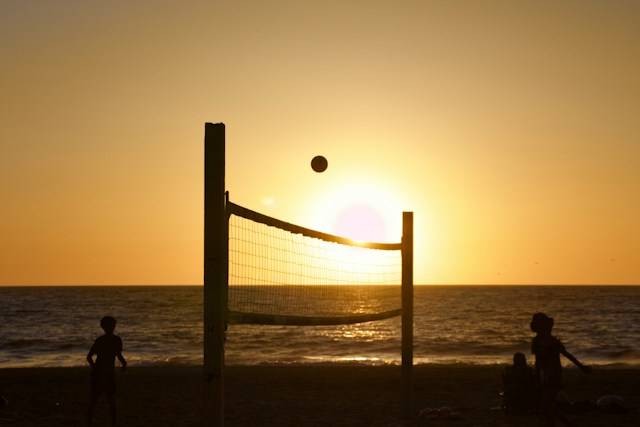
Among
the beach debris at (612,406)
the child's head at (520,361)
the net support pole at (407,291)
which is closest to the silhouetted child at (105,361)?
the net support pole at (407,291)

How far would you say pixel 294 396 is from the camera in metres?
15.7

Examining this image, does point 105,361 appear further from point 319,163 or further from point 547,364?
point 547,364

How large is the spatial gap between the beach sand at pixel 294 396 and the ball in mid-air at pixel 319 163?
12.4 feet

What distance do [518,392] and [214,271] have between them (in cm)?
704

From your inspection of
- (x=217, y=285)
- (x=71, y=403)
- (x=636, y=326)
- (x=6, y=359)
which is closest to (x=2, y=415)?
(x=71, y=403)

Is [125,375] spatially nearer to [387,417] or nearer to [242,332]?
[387,417]

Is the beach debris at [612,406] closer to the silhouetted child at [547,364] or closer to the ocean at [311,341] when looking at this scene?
the silhouetted child at [547,364]

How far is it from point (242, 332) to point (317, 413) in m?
32.7

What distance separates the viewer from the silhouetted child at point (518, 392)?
1218cm

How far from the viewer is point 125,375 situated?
20562 millimetres

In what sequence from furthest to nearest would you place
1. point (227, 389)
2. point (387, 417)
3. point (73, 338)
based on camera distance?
point (73, 338)
point (227, 389)
point (387, 417)

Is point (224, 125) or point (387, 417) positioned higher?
point (224, 125)

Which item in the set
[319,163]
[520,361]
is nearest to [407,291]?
[520,361]

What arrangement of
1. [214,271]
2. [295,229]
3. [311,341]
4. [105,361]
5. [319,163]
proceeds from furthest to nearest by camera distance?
[311,341], [319,163], [105,361], [295,229], [214,271]
